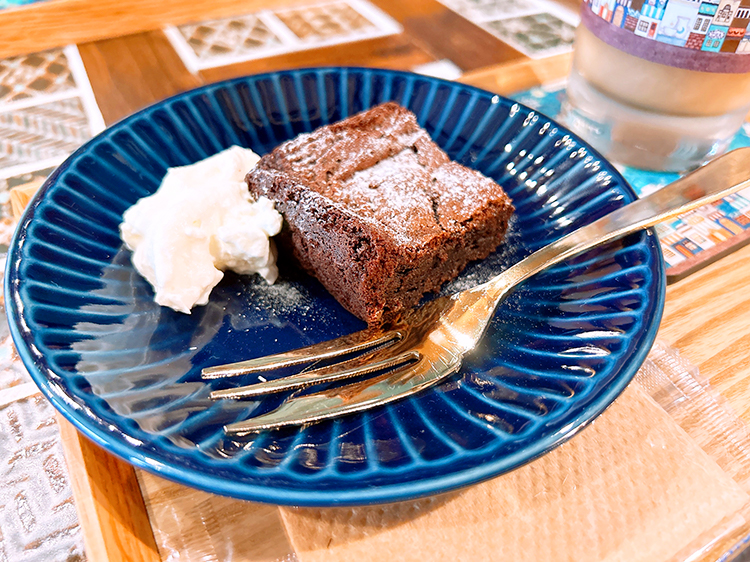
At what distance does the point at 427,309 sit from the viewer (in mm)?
893

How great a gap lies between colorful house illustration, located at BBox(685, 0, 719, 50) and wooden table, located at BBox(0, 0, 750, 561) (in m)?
0.41

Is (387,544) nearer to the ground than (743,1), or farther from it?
nearer to the ground

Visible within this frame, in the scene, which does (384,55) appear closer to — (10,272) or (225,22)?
(225,22)

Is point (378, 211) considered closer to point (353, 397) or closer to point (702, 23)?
point (353, 397)

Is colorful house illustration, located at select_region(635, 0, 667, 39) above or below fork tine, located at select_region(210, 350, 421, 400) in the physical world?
above

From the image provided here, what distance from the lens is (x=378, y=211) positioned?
90 cm

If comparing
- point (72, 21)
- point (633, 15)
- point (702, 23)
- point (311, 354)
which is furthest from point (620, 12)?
point (72, 21)

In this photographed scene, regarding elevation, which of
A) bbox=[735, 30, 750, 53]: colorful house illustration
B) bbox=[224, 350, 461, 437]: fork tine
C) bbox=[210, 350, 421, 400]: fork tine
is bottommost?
bbox=[210, 350, 421, 400]: fork tine

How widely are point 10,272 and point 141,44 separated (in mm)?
1210

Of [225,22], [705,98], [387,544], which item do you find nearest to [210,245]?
[387,544]

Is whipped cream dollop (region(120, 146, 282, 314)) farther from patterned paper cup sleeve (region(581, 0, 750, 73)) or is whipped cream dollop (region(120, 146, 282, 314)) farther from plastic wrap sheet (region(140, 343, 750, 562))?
patterned paper cup sleeve (region(581, 0, 750, 73))

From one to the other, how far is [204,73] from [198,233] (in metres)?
0.93

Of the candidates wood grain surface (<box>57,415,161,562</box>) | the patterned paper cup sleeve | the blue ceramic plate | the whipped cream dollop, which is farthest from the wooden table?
the patterned paper cup sleeve

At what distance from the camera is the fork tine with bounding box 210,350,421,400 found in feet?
2.39
